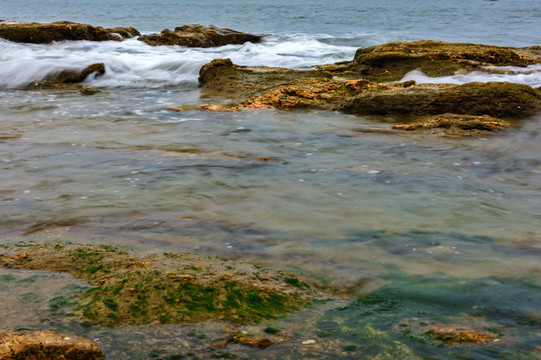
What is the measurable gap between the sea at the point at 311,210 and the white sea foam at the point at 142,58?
3042 mm

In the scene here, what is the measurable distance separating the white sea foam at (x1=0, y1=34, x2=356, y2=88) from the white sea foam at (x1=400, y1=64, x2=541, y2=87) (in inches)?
192

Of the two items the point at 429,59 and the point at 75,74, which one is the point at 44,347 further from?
the point at 75,74

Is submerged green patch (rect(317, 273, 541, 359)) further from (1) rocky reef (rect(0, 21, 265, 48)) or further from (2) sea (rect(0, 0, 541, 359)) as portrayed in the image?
(1) rocky reef (rect(0, 21, 265, 48))

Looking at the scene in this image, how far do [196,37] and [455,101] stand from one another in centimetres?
1300

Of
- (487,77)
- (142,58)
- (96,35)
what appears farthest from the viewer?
(96,35)

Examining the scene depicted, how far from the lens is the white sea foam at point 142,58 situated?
42.9ft

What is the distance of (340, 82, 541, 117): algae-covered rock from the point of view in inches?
340

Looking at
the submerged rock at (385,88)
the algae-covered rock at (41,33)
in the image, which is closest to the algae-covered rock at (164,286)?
the submerged rock at (385,88)

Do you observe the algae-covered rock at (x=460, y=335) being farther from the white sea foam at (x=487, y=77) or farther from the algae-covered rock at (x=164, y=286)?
the white sea foam at (x=487, y=77)

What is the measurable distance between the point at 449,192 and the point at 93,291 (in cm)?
383

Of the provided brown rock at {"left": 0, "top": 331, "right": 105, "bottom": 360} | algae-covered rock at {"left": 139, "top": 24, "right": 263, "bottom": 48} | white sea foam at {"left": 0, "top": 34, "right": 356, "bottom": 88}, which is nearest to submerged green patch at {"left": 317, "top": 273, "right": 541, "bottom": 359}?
brown rock at {"left": 0, "top": 331, "right": 105, "bottom": 360}

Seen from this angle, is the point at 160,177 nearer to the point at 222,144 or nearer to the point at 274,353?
the point at 222,144

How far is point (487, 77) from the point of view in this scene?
10945 millimetres

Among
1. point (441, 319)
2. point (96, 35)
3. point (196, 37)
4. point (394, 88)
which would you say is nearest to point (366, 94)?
point (394, 88)
